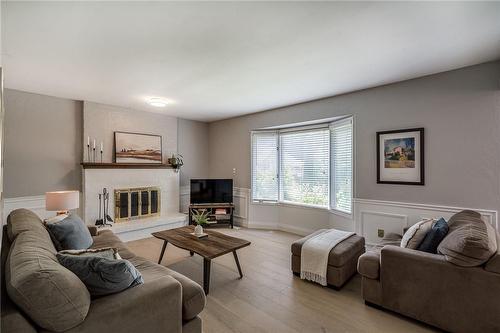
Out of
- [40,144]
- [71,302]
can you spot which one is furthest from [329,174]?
[40,144]

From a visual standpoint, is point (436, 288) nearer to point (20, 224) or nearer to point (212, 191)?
point (20, 224)

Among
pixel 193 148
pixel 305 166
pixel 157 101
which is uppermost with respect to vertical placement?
pixel 157 101

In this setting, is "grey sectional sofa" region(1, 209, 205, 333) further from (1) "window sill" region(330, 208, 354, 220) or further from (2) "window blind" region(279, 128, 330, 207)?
(2) "window blind" region(279, 128, 330, 207)

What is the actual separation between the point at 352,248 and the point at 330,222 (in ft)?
4.83

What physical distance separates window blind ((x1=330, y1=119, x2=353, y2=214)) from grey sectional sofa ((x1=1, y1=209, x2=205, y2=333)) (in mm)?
3059

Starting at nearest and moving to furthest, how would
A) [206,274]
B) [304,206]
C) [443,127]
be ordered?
[206,274]
[443,127]
[304,206]

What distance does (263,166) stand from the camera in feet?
17.3

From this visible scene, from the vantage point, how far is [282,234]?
476 cm

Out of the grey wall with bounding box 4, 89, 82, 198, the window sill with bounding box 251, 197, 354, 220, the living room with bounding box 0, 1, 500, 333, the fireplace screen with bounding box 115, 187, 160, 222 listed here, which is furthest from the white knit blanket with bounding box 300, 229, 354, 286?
the grey wall with bounding box 4, 89, 82, 198

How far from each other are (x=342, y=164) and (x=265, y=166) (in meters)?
1.70

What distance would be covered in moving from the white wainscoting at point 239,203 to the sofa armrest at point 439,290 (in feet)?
11.2

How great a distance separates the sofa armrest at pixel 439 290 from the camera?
1787mm

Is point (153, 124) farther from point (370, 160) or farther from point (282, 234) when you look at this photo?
point (370, 160)

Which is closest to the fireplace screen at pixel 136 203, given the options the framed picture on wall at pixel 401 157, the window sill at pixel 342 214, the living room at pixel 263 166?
the living room at pixel 263 166
